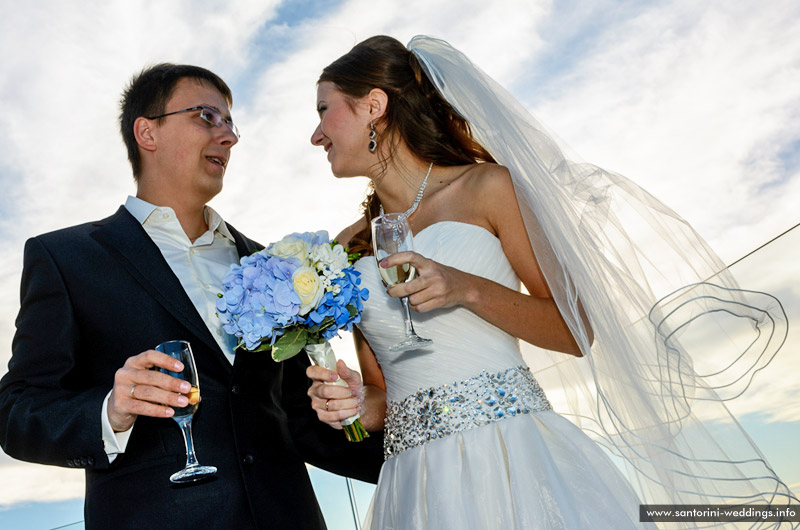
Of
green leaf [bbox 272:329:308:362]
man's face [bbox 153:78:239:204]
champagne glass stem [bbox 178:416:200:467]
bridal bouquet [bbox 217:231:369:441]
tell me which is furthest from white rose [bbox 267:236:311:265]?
man's face [bbox 153:78:239:204]

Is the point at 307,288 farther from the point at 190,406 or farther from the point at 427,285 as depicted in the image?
the point at 190,406

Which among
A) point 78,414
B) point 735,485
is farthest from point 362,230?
point 735,485

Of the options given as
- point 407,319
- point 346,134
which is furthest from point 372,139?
point 407,319

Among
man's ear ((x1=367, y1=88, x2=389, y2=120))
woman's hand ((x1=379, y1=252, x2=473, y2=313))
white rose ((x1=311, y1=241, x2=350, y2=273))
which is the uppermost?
man's ear ((x1=367, y1=88, x2=389, y2=120))

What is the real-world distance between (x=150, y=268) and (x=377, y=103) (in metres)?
1.33

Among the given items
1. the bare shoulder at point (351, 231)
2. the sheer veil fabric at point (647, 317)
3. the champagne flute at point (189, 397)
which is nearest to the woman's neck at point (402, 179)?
the bare shoulder at point (351, 231)

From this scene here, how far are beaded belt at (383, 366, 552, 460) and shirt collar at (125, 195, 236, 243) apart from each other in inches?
56.5

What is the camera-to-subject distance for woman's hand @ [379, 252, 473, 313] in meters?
2.24

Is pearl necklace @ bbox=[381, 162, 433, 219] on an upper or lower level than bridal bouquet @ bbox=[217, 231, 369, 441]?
upper

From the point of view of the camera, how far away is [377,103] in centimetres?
331

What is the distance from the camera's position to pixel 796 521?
220cm

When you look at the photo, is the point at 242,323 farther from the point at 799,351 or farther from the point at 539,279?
the point at 799,351

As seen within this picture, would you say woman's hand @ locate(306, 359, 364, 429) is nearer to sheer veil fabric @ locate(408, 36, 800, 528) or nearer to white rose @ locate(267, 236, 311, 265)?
white rose @ locate(267, 236, 311, 265)

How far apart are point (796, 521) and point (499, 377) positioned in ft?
3.60
